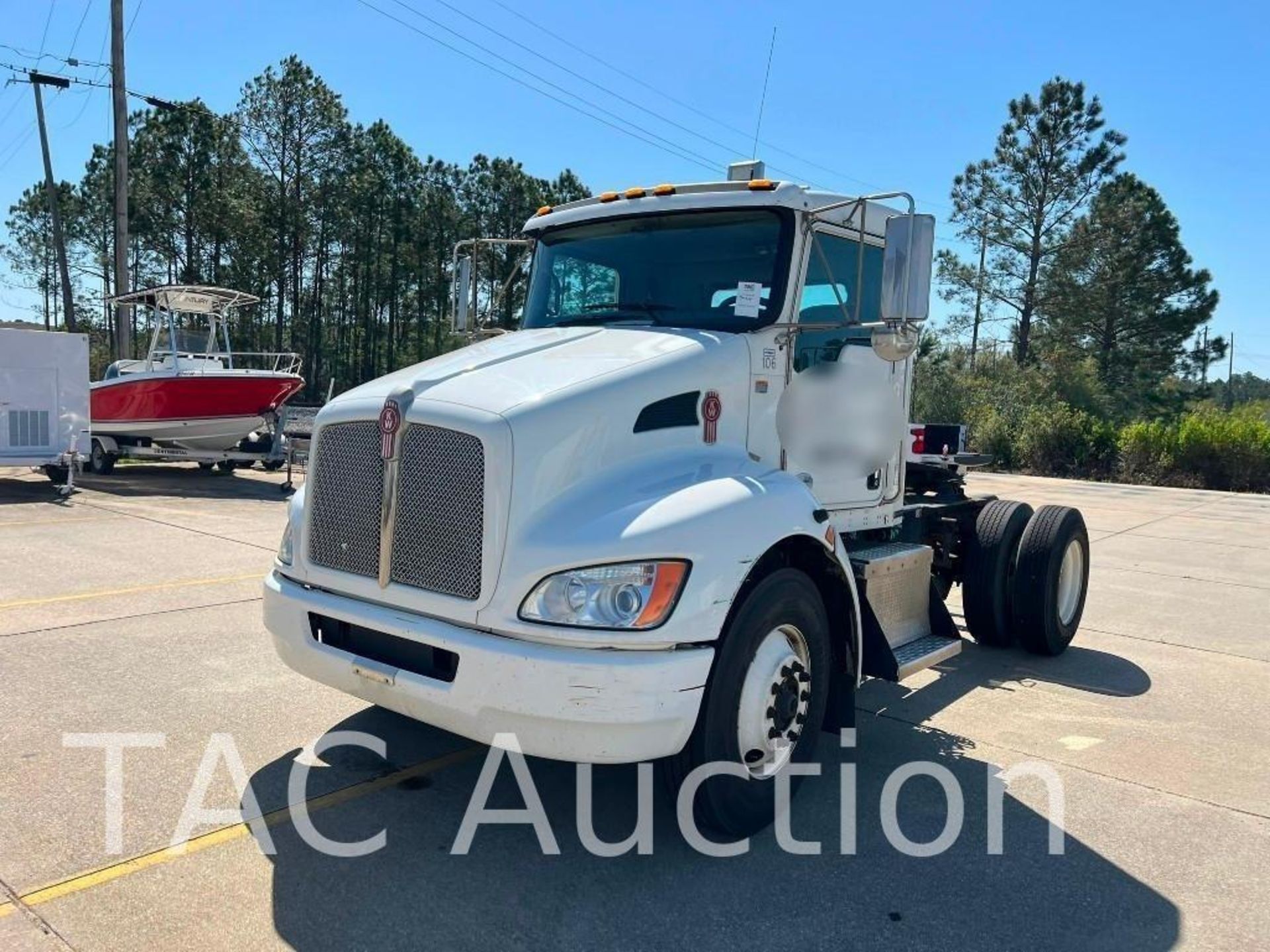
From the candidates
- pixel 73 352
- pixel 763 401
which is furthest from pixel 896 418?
pixel 73 352

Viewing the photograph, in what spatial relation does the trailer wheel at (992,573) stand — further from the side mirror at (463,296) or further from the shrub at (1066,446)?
the shrub at (1066,446)

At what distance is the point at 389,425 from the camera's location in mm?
3570

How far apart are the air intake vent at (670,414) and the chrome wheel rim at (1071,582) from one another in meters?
4.07

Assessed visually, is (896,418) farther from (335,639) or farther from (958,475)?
(335,639)

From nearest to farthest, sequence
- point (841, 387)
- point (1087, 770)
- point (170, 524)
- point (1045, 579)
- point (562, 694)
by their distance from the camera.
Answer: point (562, 694) → point (1087, 770) → point (841, 387) → point (1045, 579) → point (170, 524)

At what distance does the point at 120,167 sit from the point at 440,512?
69.6ft

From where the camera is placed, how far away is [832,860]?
3.62m

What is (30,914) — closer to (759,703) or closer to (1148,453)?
(759,703)

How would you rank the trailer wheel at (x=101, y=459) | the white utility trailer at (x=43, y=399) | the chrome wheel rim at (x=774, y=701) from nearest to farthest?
the chrome wheel rim at (x=774, y=701)
the white utility trailer at (x=43, y=399)
the trailer wheel at (x=101, y=459)

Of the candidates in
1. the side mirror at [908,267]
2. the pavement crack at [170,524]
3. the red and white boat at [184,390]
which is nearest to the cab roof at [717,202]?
the side mirror at [908,267]

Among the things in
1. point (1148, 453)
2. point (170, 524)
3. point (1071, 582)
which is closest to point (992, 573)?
point (1071, 582)

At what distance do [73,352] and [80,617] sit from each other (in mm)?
8474

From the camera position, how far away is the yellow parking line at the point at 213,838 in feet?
10.2

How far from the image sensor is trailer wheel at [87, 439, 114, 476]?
1714cm
